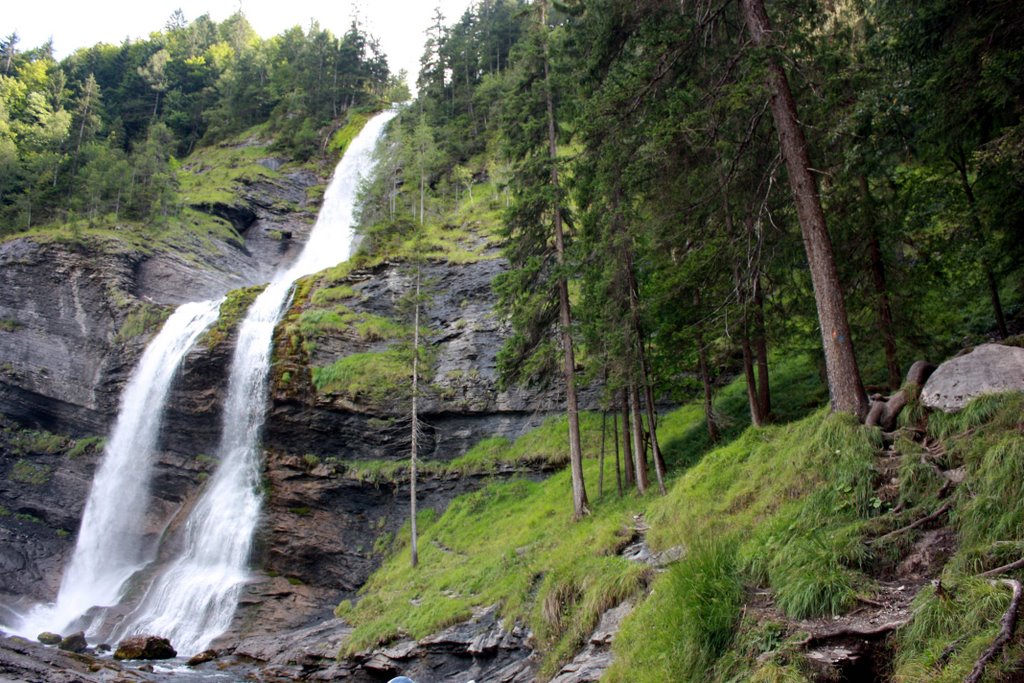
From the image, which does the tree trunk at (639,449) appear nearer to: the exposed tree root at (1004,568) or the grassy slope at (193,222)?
the exposed tree root at (1004,568)

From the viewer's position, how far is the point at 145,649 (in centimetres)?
1755

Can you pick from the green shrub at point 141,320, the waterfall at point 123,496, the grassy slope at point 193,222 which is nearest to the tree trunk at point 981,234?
the waterfall at point 123,496

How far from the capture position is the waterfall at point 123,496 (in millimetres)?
24703

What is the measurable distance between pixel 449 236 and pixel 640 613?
29.9 metres

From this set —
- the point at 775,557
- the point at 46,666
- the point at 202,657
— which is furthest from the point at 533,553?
the point at 46,666

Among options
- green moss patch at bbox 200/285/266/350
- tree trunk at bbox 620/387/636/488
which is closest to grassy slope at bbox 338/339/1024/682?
tree trunk at bbox 620/387/636/488

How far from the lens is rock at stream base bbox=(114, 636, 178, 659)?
17.4 m

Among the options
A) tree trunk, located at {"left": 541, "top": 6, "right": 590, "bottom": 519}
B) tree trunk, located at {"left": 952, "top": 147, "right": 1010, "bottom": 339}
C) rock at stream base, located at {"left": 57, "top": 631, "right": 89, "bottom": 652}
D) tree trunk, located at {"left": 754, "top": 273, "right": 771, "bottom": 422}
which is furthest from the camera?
rock at stream base, located at {"left": 57, "top": 631, "right": 89, "bottom": 652}

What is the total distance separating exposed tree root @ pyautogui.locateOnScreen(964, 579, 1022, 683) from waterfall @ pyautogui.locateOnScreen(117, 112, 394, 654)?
20886mm

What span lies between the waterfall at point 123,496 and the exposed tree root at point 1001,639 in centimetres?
2726

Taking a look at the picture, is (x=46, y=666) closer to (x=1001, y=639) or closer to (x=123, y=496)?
(x=123, y=496)

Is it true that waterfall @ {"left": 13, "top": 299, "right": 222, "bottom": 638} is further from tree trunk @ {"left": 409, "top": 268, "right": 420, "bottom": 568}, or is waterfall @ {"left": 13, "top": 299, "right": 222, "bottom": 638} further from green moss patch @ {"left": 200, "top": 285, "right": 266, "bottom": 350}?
tree trunk @ {"left": 409, "top": 268, "right": 420, "bottom": 568}

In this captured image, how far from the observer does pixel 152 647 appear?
1770 centimetres

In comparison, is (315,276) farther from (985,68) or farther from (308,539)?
(985,68)
